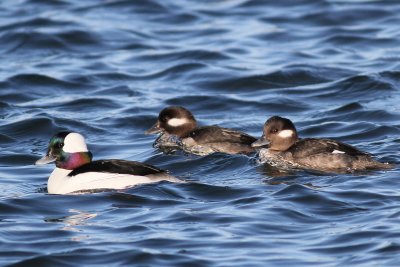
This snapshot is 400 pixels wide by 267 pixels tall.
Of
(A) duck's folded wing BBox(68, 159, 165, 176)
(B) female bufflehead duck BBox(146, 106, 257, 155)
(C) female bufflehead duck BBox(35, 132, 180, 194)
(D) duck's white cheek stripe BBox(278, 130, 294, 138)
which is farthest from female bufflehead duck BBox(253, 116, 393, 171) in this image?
(A) duck's folded wing BBox(68, 159, 165, 176)

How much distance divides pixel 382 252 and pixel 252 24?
14500 millimetres

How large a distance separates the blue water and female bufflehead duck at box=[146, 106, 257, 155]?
0.99 ft

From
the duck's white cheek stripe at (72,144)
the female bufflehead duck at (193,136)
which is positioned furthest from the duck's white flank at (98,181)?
the female bufflehead duck at (193,136)

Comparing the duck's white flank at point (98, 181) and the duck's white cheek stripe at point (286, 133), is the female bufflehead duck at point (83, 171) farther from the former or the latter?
the duck's white cheek stripe at point (286, 133)

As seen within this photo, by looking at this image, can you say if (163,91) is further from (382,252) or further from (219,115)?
(382,252)

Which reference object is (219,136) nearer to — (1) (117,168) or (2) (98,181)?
(1) (117,168)

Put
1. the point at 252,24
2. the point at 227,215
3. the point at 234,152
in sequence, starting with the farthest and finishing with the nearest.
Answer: the point at 252,24, the point at 234,152, the point at 227,215

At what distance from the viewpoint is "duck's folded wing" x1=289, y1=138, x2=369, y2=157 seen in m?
14.4

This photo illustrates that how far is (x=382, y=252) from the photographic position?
35.7ft

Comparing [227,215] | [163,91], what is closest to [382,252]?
[227,215]

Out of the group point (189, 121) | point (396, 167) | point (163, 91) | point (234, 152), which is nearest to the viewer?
point (396, 167)

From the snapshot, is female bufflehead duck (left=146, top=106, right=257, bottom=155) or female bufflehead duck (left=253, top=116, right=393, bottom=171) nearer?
female bufflehead duck (left=253, top=116, right=393, bottom=171)

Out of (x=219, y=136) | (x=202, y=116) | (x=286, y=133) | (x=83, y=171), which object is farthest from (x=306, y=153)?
(x=202, y=116)

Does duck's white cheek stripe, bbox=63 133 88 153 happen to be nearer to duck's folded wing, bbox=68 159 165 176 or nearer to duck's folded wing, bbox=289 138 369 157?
duck's folded wing, bbox=68 159 165 176
